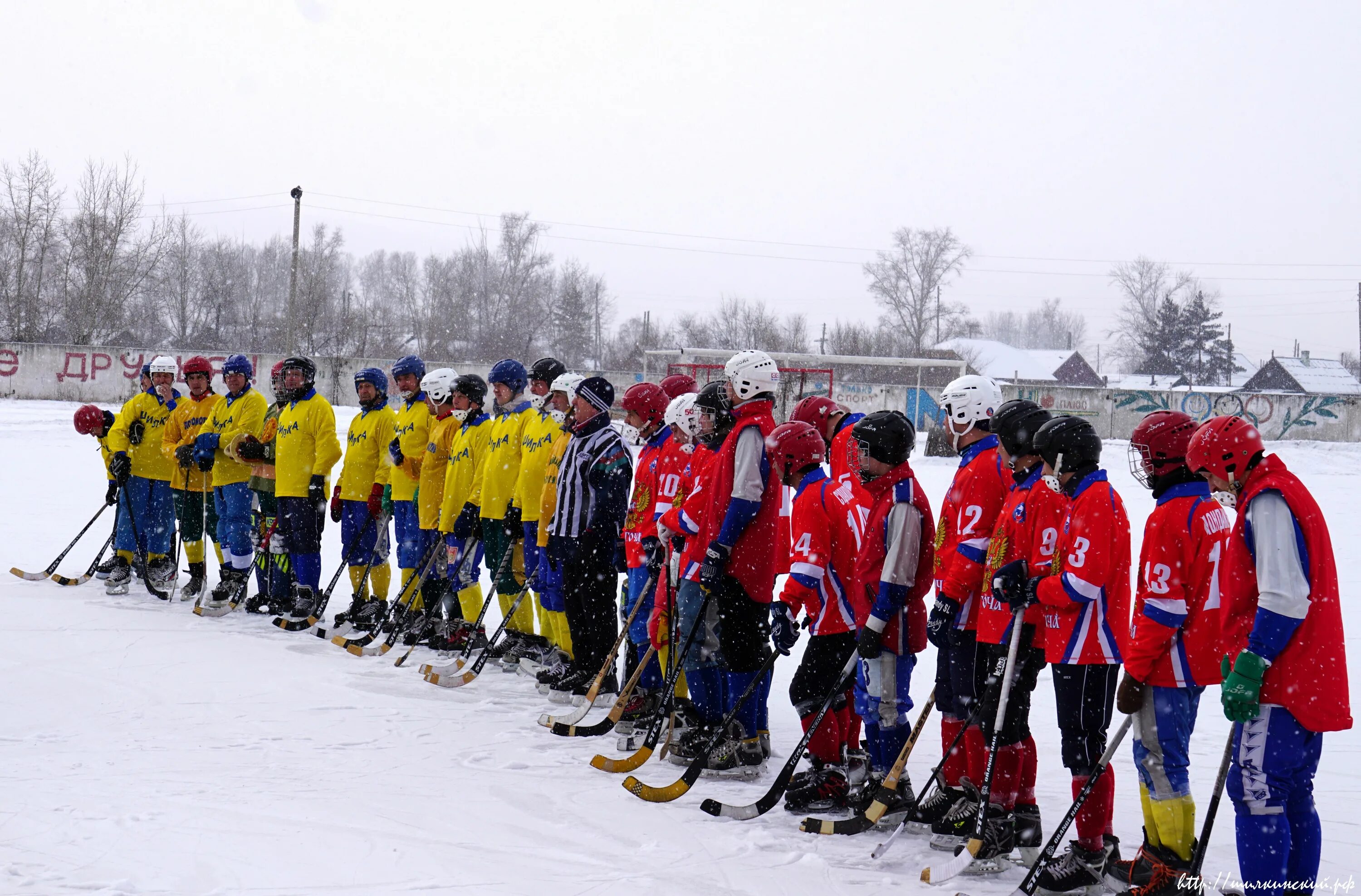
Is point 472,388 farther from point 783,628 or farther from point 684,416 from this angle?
Result: point 783,628

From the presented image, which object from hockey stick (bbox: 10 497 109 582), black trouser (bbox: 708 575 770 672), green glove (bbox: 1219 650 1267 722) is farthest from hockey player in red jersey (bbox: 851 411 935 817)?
hockey stick (bbox: 10 497 109 582)

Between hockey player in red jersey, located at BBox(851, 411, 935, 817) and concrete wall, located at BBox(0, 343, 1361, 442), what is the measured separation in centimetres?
2427

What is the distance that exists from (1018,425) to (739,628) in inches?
70.6

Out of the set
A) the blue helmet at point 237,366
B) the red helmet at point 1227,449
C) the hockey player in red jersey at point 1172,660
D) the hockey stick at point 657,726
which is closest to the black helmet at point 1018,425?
the hockey player in red jersey at point 1172,660

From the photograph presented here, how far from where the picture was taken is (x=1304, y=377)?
57.0m

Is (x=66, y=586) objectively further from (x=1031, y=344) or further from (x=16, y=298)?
(x=1031, y=344)

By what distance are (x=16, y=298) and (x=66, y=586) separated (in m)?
35.8

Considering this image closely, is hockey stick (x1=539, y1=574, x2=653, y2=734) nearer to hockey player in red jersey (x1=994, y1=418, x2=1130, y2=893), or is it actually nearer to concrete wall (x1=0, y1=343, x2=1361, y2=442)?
hockey player in red jersey (x1=994, y1=418, x2=1130, y2=893)

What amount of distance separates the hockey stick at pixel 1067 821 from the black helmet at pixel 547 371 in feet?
15.3

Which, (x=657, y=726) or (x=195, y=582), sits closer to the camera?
(x=657, y=726)

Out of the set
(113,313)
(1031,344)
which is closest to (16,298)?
(113,313)

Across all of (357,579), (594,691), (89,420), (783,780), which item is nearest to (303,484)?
(357,579)

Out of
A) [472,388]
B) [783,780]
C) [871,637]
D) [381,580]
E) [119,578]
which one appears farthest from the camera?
[119,578]

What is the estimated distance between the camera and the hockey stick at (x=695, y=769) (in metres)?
4.90
